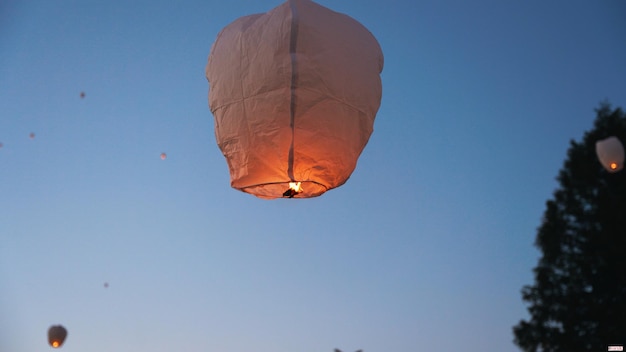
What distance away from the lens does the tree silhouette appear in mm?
9781

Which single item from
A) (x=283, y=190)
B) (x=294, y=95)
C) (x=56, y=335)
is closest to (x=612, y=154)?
(x=283, y=190)

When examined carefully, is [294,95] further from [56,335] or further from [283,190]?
[56,335]

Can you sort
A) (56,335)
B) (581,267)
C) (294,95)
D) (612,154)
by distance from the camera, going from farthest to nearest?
(581,267) < (56,335) < (612,154) < (294,95)

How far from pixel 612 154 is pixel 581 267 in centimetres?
401

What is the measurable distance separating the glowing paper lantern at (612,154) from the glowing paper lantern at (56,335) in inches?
223

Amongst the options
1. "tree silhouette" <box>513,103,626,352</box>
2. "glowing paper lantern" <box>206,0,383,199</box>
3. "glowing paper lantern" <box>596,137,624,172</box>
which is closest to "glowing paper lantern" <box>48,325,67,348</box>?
"glowing paper lantern" <box>206,0,383,199</box>

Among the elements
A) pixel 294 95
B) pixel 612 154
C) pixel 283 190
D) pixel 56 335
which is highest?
pixel 612 154

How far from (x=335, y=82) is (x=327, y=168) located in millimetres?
334

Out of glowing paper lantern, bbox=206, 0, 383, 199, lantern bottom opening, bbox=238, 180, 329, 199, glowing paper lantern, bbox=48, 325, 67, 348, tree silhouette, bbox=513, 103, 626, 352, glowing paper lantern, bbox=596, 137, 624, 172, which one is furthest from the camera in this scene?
tree silhouette, bbox=513, 103, 626, 352

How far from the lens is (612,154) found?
6.68 metres

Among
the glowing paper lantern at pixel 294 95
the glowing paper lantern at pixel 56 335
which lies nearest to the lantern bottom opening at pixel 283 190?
the glowing paper lantern at pixel 294 95

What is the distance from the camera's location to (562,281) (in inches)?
403

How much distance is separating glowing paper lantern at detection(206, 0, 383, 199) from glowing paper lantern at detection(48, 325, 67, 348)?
482 centimetres

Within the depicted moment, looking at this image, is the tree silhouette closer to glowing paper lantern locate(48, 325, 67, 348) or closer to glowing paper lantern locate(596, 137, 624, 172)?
glowing paper lantern locate(596, 137, 624, 172)
